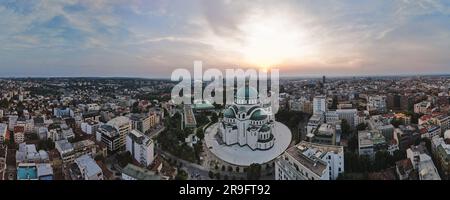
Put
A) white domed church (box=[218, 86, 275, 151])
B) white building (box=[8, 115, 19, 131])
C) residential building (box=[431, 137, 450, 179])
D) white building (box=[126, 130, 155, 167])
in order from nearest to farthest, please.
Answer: residential building (box=[431, 137, 450, 179]), white building (box=[126, 130, 155, 167]), white building (box=[8, 115, 19, 131]), white domed church (box=[218, 86, 275, 151])

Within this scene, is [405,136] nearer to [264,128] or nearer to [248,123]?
[264,128]

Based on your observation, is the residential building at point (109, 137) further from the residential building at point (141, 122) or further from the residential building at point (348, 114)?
the residential building at point (348, 114)

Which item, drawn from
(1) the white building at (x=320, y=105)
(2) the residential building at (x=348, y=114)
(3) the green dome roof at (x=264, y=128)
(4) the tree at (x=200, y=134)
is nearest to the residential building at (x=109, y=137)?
(4) the tree at (x=200, y=134)

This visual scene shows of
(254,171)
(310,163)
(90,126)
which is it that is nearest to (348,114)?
(310,163)

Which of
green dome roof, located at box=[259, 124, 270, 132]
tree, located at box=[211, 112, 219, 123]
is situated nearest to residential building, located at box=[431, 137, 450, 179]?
green dome roof, located at box=[259, 124, 270, 132]

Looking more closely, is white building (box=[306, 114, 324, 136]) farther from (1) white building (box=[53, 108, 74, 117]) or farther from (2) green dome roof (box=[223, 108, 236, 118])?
(1) white building (box=[53, 108, 74, 117])
